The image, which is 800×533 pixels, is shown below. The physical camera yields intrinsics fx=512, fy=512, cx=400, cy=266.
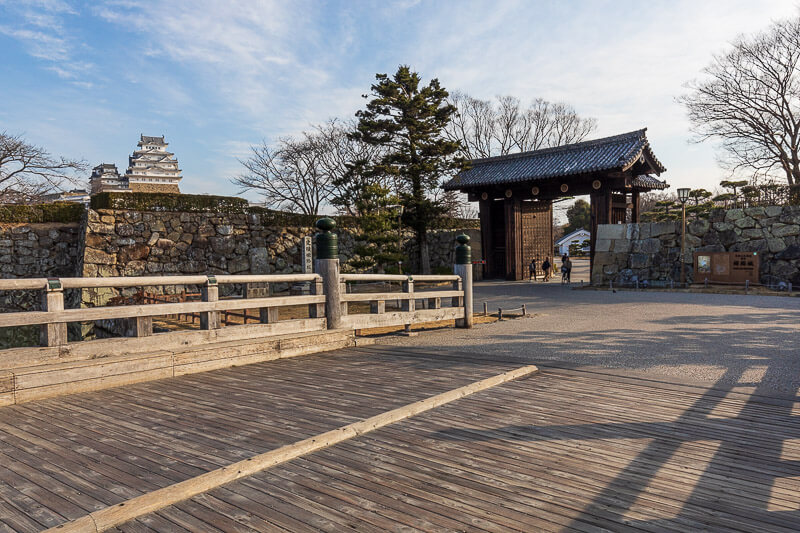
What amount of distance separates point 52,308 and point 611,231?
18573 mm

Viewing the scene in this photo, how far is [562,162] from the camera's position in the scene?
2078 cm

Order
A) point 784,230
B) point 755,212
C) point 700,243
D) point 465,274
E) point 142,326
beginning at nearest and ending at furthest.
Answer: point 142,326
point 465,274
point 784,230
point 755,212
point 700,243

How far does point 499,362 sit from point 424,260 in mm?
17076

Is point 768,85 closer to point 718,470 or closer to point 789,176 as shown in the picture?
point 789,176

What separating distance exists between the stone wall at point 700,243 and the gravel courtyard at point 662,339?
3453 millimetres

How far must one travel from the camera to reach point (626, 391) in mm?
4695

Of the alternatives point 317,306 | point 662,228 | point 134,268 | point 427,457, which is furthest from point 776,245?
point 134,268

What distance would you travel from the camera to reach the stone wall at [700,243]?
52.5 ft

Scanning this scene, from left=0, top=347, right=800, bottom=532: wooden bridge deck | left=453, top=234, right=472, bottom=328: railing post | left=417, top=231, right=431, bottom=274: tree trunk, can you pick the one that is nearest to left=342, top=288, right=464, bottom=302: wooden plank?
left=453, top=234, right=472, bottom=328: railing post

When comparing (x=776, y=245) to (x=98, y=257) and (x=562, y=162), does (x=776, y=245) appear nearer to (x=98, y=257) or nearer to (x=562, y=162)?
(x=562, y=162)

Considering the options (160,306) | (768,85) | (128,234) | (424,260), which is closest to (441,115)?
(424,260)

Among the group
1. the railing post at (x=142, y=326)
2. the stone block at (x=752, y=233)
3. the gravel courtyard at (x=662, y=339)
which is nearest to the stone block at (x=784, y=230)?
the stone block at (x=752, y=233)

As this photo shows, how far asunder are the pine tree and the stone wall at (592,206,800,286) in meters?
6.90

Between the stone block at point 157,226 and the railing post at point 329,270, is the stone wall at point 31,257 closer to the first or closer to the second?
the stone block at point 157,226
